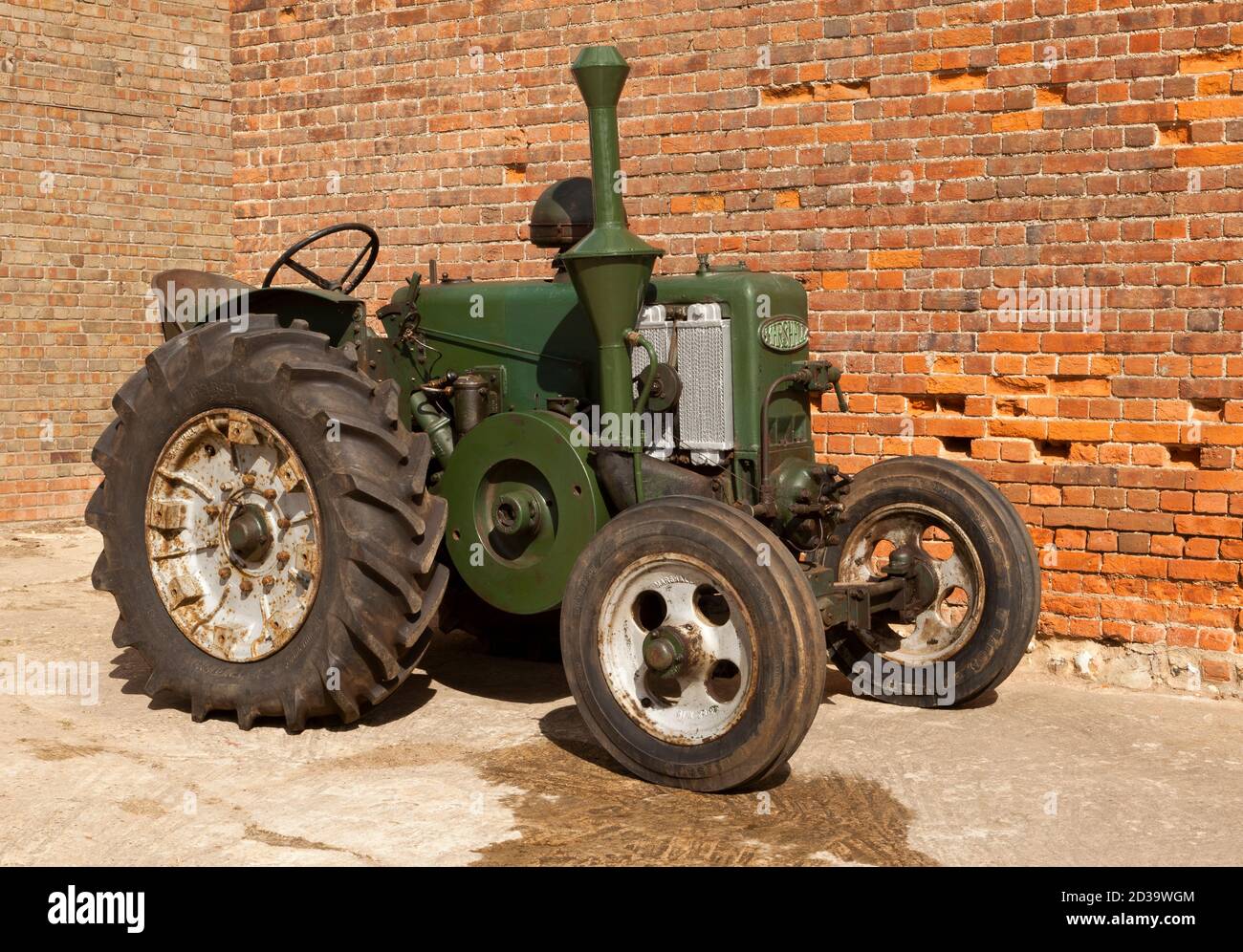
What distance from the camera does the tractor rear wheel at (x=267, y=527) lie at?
4.36 metres

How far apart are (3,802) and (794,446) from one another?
2719 millimetres

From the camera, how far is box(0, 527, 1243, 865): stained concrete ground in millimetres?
3539

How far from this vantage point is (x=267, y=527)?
4625mm

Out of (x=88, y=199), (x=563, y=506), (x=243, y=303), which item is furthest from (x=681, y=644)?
(x=88, y=199)

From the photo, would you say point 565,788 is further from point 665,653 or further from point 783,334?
point 783,334

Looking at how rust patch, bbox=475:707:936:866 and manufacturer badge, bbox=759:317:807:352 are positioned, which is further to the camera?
manufacturer badge, bbox=759:317:807:352

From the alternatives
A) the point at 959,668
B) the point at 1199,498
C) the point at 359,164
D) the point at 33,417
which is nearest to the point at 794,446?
the point at 959,668

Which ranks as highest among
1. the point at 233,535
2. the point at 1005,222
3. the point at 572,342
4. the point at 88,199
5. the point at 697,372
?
the point at 88,199

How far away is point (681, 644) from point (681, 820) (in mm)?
526

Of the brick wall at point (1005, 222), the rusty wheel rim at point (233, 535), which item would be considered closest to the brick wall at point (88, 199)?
the brick wall at point (1005, 222)

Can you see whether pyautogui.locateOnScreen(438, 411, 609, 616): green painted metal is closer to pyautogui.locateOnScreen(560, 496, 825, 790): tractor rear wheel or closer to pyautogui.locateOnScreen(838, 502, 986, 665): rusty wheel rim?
pyautogui.locateOnScreen(560, 496, 825, 790): tractor rear wheel

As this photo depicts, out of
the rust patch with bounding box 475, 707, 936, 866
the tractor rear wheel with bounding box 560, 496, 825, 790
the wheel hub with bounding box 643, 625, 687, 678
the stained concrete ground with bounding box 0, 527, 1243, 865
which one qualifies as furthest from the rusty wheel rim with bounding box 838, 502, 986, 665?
the wheel hub with bounding box 643, 625, 687, 678

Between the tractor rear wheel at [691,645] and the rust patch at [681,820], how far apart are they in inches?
4.1

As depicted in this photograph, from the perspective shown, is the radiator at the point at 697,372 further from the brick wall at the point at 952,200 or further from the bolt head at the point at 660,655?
the brick wall at the point at 952,200
